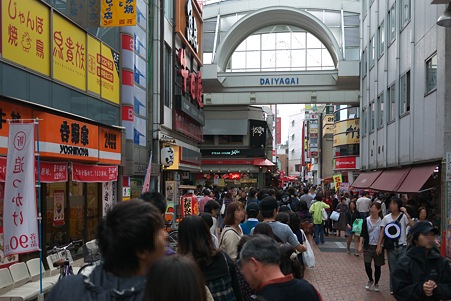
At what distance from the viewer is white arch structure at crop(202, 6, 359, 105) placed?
117ft

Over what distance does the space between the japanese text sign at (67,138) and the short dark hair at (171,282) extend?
899cm

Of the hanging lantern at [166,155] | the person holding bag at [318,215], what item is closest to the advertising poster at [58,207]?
the person holding bag at [318,215]

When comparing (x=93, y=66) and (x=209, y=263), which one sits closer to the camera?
(x=209, y=263)

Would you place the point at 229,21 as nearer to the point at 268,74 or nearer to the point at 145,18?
the point at 268,74

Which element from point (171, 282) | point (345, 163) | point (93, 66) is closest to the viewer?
point (171, 282)

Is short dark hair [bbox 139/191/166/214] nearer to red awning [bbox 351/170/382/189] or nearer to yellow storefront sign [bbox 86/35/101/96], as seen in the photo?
yellow storefront sign [bbox 86/35/101/96]

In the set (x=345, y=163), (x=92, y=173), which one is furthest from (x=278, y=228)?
(x=345, y=163)

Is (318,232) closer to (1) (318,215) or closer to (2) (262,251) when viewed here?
(1) (318,215)

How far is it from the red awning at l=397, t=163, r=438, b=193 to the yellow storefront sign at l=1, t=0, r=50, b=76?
1182 centimetres

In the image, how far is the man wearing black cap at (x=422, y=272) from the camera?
4.69 m

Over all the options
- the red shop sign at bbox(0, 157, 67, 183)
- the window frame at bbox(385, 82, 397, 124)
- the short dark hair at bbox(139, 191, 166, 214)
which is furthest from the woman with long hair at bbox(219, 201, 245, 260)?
A: the window frame at bbox(385, 82, 397, 124)

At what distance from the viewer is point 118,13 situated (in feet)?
45.4

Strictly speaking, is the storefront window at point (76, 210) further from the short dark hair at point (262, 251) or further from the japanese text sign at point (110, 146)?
the short dark hair at point (262, 251)

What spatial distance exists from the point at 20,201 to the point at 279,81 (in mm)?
30029
